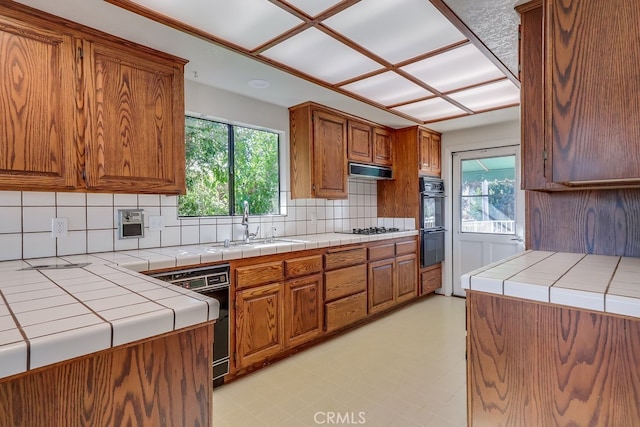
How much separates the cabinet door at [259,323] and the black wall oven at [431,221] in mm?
2253

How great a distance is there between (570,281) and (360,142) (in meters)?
2.83

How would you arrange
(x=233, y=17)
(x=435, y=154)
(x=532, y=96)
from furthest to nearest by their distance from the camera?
1. (x=435, y=154)
2. (x=233, y=17)
3. (x=532, y=96)

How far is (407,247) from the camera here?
3.94 meters

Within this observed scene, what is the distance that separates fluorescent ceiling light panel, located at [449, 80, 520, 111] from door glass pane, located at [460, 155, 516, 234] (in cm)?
97

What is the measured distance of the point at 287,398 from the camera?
208 cm

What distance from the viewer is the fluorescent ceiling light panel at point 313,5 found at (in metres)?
1.65

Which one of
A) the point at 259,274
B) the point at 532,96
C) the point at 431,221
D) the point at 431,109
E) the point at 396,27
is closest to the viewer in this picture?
the point at 532,96

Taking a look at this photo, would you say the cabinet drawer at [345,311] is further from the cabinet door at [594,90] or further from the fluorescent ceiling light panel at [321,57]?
the cabinet door at [594,90]

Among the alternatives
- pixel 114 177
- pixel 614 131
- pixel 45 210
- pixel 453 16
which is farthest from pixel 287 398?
pixel 453 16

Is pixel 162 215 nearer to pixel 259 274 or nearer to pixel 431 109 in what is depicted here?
pixel 259 274

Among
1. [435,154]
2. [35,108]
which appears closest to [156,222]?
[35,108]

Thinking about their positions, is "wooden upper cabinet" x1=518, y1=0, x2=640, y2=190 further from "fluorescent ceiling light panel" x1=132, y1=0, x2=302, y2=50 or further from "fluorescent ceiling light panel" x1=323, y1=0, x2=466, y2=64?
"fluorescent ceiling light panel" x1=132, y1=0, x2=302, y2=50

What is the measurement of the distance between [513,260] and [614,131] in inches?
28.3

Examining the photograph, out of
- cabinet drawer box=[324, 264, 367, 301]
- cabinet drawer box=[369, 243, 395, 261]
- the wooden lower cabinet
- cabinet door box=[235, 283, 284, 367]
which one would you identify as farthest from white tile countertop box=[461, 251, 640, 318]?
cabinet drawer box=[369, 243, 395, 261]
